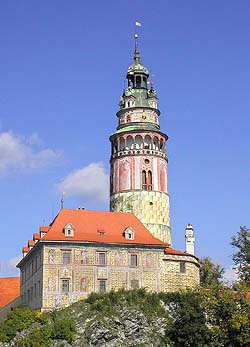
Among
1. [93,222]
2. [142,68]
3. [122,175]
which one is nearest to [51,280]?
→ [93,222]

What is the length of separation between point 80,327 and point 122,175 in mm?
20422

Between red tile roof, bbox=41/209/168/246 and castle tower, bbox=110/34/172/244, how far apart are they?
18.2 feet

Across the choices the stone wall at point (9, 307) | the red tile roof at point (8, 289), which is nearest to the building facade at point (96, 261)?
the stone wall at point (9, 307)

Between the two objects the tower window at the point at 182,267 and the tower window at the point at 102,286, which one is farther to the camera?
the tower window at the point at 182,267

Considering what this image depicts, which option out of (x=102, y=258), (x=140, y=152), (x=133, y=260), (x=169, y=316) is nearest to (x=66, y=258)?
(x=102, y=258)

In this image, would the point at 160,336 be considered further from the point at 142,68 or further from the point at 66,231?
the point at 142,68

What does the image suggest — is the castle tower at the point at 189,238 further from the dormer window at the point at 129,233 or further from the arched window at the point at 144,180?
the dormer window at the point at 129,233

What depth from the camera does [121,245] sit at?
57.7 meters

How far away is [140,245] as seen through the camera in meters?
58.2

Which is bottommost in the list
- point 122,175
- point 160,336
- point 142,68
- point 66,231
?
point 160,336

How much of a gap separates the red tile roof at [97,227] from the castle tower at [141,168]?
553cm

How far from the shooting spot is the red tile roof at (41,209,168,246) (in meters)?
57.5

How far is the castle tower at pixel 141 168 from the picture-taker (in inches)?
2675

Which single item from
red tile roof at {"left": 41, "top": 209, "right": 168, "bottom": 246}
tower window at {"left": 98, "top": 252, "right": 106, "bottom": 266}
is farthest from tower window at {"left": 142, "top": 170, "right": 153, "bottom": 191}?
tower window at {"left": 98, "top": 252, "right": 106, "bottom": 266}
